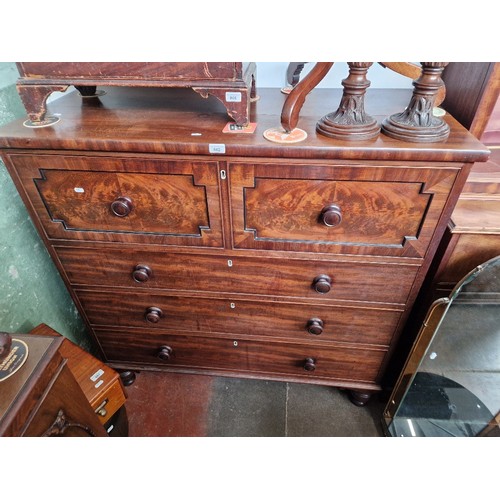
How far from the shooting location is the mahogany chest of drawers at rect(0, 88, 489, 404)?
31.8 inches

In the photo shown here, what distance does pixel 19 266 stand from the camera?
1.13 meters

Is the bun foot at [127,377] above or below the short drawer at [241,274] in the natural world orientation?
below

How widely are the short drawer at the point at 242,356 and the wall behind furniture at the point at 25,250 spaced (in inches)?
9.2

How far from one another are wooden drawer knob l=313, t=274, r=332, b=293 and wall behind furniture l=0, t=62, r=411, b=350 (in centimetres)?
70

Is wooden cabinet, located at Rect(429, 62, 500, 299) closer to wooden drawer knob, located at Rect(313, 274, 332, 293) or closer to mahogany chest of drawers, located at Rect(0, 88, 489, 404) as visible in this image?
mahogany chest of drawers, located at Rect(0, 88, 489, 404)

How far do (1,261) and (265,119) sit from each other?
927mm

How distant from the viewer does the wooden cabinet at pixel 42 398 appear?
0.57 m

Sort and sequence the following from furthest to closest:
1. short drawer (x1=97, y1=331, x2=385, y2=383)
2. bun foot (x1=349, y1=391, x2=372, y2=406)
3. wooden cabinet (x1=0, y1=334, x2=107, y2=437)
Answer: bun foot (x1=349, y1=391, x2=372, y2=406), short drawer (x1=97, y1=331, x2=385, y2=383), wooden cabinet (x1=0, y1=334, x2=107, y2=437)

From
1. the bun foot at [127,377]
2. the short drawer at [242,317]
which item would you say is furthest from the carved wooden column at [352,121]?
the bun foot at [127,377]

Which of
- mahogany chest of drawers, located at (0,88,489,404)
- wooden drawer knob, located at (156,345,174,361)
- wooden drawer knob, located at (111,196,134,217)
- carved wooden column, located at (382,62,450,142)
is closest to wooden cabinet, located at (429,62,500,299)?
mahogany chest of drawers, located at (0,88,489,404)

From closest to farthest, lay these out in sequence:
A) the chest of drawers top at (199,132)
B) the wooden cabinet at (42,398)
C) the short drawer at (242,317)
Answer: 1. the wooden cabinet at (42,398)
2. the chest of drawers top at (199,132)
3. the short drawer at (242,317)

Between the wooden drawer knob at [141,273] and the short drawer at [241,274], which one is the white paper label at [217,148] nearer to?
the short drawer at [241,274]

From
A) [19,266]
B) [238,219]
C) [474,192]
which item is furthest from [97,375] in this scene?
[474,192]

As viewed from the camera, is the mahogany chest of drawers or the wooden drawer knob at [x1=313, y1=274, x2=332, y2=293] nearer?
the mahogany chest of drawers
